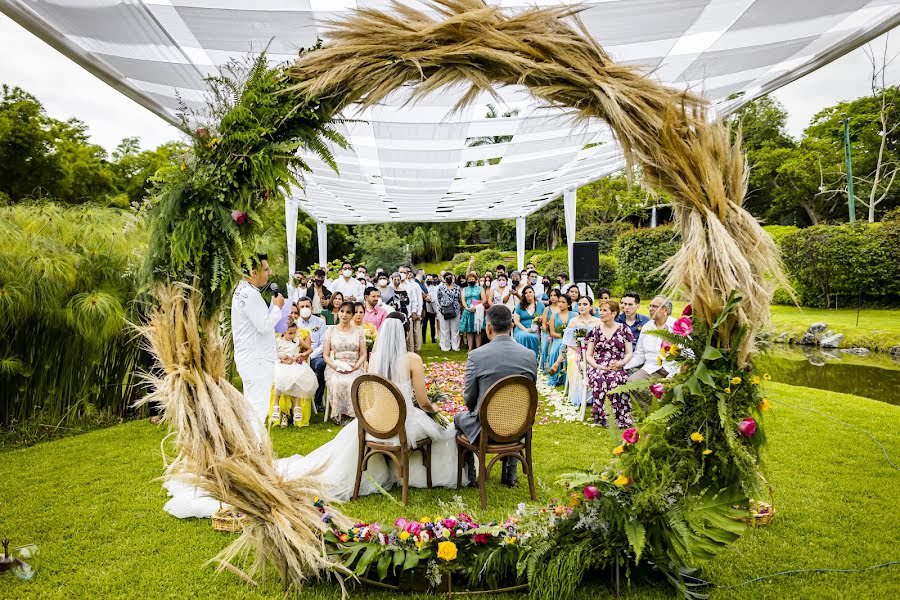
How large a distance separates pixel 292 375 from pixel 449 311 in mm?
5188

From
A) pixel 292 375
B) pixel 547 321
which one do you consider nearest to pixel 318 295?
pixel 292 375

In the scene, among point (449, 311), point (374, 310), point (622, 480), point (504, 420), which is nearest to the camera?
point (622, 480)

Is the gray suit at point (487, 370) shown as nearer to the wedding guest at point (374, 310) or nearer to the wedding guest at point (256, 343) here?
the wedding guest at point (256, 343)

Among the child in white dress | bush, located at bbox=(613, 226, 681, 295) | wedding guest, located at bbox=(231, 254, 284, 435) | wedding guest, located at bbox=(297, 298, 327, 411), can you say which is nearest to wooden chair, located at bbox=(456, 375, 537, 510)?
wedding guest, located at bbox=(231, 254, 284, 435)

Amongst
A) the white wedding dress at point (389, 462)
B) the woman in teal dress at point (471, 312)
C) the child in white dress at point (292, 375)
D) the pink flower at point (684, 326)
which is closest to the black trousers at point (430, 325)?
the woman in teal dress at point (471, 312)

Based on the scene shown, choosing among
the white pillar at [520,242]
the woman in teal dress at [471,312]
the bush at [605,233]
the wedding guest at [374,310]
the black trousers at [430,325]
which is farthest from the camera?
the bush at [605,233]

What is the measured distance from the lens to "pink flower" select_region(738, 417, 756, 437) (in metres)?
2.46

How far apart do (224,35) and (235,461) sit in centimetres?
329

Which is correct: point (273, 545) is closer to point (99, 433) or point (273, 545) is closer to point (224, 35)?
point (224, 35)

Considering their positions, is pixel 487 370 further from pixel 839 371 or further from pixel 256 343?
pixel 839 371

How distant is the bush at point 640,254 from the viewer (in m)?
19.4

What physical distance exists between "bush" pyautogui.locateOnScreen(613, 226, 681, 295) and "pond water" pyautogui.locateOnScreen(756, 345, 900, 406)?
816cm

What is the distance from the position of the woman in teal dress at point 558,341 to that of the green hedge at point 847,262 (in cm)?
951

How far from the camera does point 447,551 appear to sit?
8.54ft
